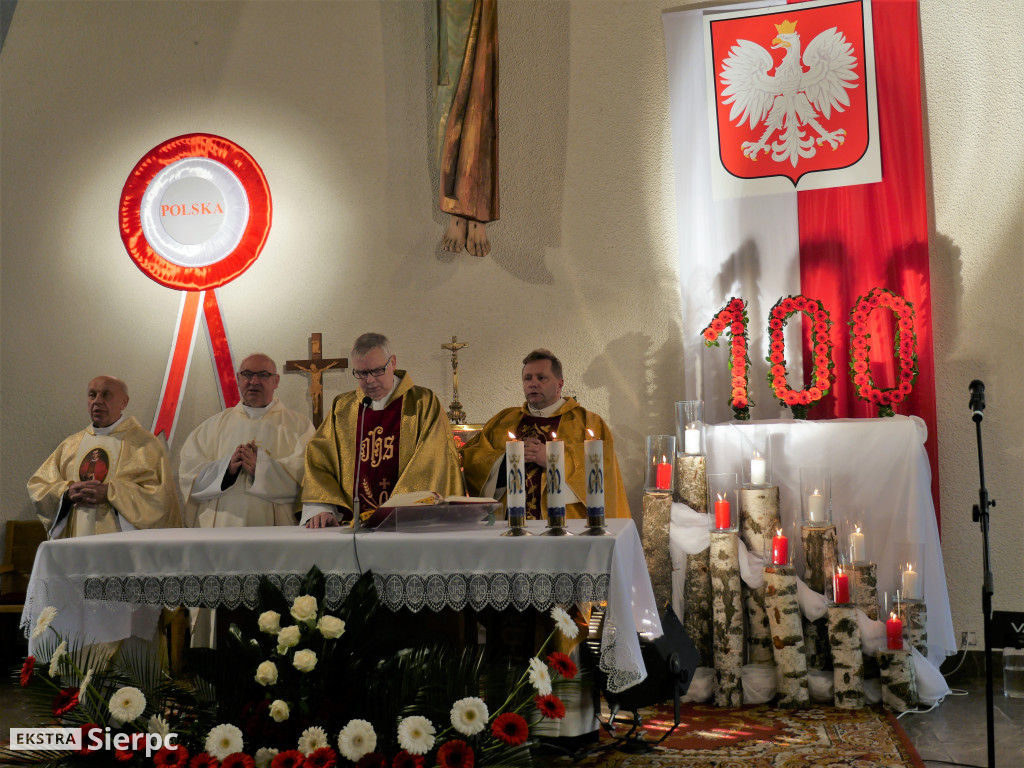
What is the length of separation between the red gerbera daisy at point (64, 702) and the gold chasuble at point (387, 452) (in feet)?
4.76

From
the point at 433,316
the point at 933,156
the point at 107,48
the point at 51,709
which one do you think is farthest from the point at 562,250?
the point at 51,709

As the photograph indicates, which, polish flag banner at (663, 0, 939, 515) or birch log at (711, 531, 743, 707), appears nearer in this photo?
birch log at (711, 531, 743, 707)

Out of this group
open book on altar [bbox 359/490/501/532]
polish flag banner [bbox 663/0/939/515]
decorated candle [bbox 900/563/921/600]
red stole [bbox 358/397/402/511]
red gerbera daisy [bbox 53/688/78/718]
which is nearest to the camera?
red gerbera daisy [bbox 53/688/78/718]

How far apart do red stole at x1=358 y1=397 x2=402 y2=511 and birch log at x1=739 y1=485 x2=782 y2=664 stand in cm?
196

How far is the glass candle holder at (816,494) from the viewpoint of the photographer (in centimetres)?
520

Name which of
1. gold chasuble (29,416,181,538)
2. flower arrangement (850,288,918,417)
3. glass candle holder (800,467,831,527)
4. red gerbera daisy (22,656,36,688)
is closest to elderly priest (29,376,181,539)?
gold chasuble (29,416,181,538)

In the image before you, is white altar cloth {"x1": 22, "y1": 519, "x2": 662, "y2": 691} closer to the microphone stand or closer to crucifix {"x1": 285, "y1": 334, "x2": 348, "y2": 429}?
the microphone stand

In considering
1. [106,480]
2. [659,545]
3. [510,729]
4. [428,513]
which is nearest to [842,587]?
[659,545]

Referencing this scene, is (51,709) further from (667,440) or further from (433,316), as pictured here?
(433,316)

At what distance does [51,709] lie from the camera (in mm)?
3223

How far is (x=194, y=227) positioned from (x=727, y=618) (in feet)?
14.8

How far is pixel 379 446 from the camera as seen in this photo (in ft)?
15.4

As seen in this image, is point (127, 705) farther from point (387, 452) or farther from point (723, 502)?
point (723, 502)

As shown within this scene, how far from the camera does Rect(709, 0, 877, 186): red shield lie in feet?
19.8
